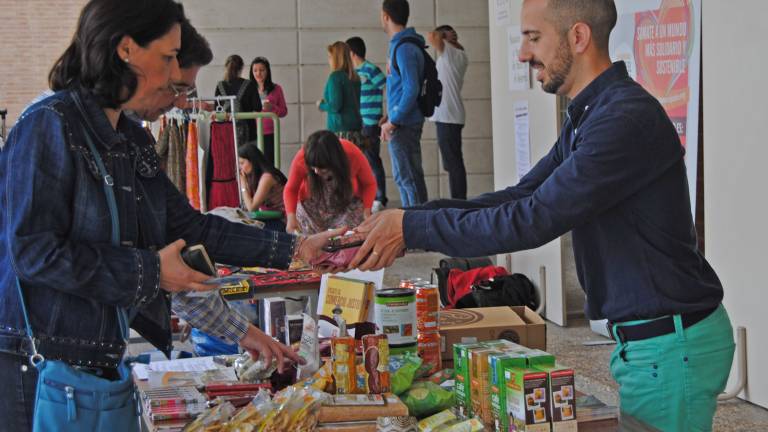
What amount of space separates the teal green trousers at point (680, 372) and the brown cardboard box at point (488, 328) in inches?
24.7

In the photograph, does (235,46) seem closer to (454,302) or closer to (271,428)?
(454,302)

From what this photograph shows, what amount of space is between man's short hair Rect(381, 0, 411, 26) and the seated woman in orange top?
243cm

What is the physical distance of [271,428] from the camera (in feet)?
6.82

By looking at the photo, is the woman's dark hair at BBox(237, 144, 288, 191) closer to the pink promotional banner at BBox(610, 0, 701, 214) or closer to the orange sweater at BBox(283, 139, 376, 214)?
the orange sweater at BBox(283, 139, 376, 214)

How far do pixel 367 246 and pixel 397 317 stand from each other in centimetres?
25

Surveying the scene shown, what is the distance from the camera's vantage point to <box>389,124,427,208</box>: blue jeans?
28.0 feet

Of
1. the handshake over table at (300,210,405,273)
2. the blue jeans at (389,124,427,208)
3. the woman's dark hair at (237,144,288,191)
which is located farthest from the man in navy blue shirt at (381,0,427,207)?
the handshake over table at (300,210,405,273)

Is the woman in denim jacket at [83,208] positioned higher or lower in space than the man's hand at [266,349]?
higher

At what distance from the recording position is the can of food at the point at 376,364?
230 centimetres

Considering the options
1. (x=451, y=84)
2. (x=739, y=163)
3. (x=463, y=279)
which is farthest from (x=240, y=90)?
(x=739, y=163)

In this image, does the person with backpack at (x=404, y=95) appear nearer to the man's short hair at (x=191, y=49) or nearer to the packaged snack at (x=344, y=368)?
the man's short hair at (x=191, y=49)

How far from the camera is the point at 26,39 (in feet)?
44.7

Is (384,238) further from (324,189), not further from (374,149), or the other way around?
(374,149)

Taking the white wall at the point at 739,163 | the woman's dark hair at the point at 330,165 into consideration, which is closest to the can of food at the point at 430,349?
the white wall at the point at 739,163
